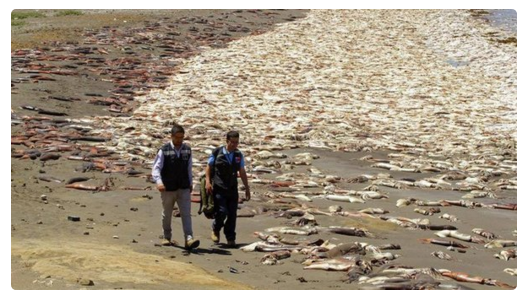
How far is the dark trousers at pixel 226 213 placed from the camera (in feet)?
45.0

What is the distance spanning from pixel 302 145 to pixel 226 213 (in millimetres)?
9634

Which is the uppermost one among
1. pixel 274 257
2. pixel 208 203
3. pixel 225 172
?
pixel 225 172

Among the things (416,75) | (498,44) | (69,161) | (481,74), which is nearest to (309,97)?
(416,75)

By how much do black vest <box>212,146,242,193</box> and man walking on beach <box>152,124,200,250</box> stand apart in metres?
0.66

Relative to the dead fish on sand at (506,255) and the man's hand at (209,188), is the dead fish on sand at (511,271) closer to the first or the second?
the dead fish on sand at (506,255)

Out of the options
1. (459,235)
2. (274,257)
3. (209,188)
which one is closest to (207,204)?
(209,188)

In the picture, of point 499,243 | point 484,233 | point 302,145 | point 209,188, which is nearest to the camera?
point 209,188

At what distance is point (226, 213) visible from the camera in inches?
544

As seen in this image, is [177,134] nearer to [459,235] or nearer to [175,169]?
[175,169]

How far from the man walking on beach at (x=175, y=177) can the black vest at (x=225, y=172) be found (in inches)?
25.9

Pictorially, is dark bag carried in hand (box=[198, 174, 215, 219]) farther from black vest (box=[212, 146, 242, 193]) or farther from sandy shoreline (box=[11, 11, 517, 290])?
sandy shoreline (box=[11, 11, 517, 290])

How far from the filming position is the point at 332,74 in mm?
35312

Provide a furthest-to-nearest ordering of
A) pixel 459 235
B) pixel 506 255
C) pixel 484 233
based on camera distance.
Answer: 1. pixel 484 233
2. pixel 459 235
3. pixel 506 255

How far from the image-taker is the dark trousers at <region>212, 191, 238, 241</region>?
13711 mm
